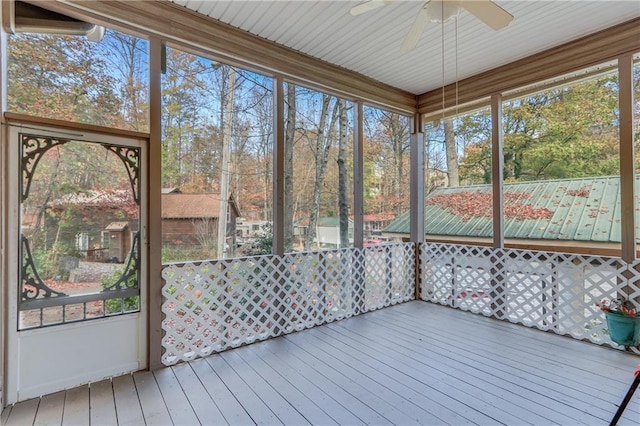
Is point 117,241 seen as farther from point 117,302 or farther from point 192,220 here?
point 192,220

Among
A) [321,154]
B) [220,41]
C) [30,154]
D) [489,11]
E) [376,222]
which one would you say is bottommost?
[376,222]

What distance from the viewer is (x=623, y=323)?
3.23m

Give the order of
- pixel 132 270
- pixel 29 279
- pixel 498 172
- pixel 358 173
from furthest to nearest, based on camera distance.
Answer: pixel 358 173 → pixel 498 172 → pixel 132 270 → pixel 29 279

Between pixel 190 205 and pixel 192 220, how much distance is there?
0.53 feet

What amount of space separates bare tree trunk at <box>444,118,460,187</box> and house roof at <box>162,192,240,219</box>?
12.1ft

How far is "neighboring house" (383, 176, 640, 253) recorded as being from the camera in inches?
155

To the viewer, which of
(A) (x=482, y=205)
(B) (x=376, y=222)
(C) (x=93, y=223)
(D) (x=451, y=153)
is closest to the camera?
(C) (x=93, y=223)

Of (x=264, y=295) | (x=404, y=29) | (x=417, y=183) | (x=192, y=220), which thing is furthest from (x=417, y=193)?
(x=192, y=220)

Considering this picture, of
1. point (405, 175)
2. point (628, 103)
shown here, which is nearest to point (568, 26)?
point (628, 103)

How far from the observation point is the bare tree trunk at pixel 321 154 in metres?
4.45

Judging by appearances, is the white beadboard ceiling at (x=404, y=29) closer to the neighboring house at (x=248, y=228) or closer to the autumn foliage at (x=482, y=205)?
the autumn foliage at (x=482, y=205)

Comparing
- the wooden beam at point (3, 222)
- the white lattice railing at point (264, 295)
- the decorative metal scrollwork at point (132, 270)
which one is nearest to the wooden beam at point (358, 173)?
the white lattice railing at point (264, 295)

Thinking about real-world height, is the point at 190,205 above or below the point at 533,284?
above

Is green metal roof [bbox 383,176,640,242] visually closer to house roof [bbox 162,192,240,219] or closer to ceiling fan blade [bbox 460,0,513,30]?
ceiling fan blade [bbox 460,0,513,30]
